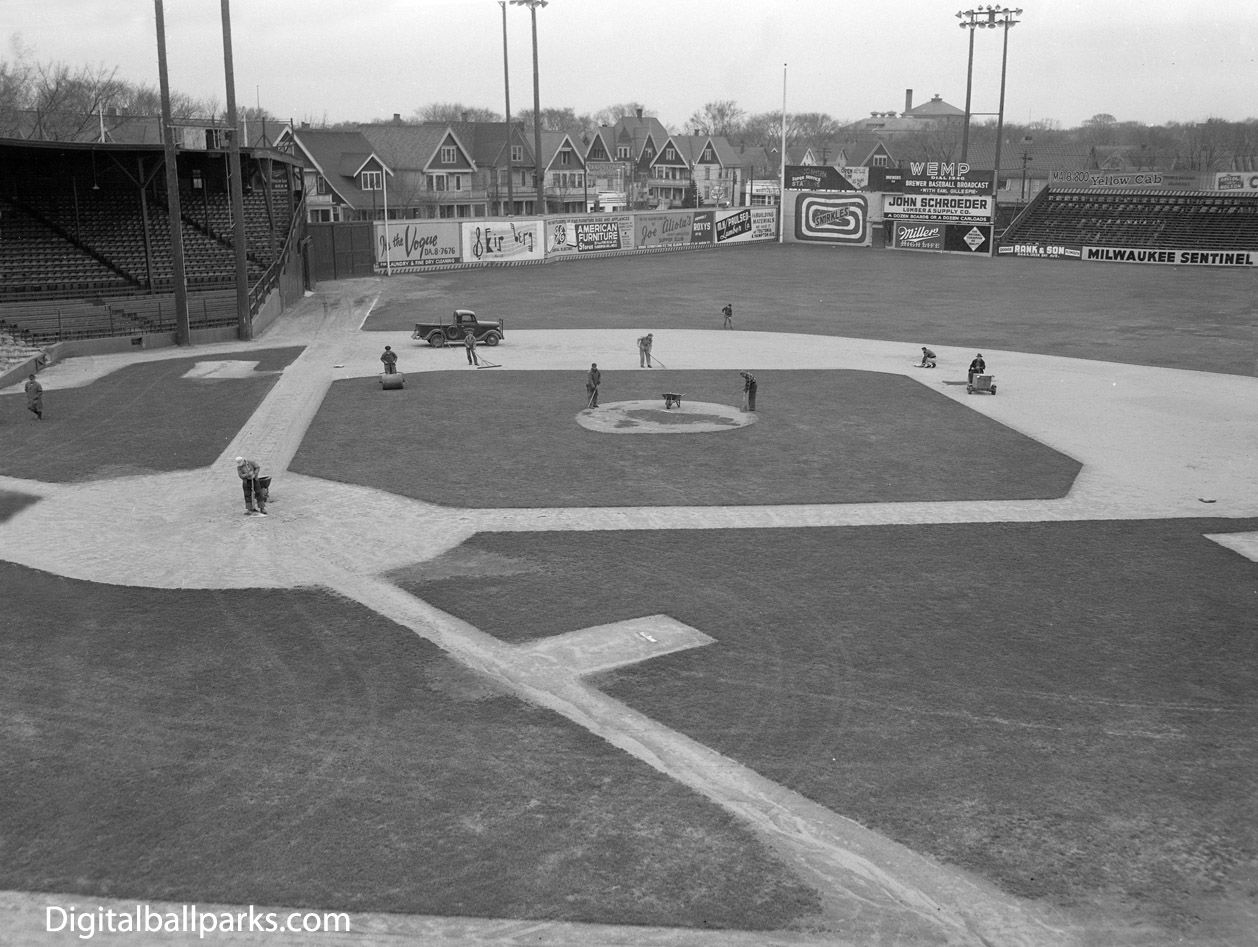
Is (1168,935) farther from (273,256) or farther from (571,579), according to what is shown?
(273,256)

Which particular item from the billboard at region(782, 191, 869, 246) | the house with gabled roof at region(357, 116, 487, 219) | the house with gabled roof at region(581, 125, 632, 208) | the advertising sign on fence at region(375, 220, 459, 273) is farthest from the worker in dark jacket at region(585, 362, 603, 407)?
the house with gabled roof at region(581, 125, 632, 208)

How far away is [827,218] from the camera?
8919 centimetres

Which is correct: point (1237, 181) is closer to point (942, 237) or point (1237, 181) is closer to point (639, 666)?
point (942, 237)

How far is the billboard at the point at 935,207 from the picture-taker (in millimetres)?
83062

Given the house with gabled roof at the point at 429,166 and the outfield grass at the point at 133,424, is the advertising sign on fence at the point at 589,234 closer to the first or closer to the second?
the house with gabled roof at the point at 429,166

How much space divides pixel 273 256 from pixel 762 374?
95.9ft

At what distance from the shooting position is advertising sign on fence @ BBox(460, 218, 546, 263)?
7019cm

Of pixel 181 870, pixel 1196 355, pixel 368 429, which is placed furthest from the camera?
pixel 1196 355

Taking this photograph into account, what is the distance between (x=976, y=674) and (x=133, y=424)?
76.8 ft

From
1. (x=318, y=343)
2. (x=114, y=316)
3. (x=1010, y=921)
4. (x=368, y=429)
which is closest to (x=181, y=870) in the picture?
(x=1010, y=921)

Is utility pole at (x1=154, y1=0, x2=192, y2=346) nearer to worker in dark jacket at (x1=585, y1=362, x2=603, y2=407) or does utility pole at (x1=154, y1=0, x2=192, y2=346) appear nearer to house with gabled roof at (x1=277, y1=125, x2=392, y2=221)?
worker in dark jacket at (x1=585, y1=362, x2=603, y2=407)

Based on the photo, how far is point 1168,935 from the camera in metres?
9.21

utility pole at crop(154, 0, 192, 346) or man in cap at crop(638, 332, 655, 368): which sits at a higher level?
utility pole at crop(154, 0, 192, 346)

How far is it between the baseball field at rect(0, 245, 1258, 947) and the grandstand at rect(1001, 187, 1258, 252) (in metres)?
54.4
